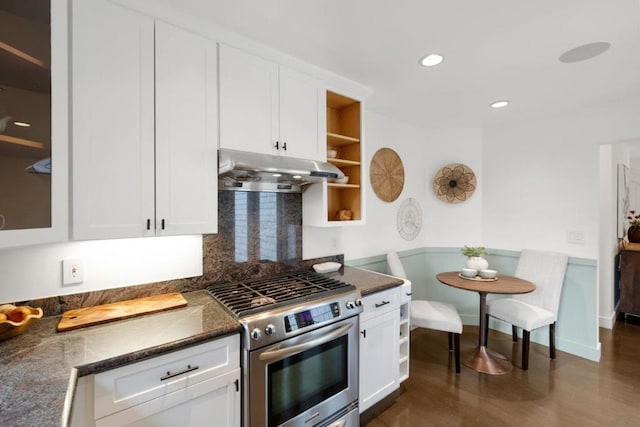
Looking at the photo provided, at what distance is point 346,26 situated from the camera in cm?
158

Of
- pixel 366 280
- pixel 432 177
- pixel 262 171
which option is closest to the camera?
pixel 262 171

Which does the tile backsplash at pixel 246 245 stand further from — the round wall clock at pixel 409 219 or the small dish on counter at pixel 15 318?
the round wall clock at pixel 409 219

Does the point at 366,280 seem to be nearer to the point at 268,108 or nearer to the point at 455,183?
the point at 268,108

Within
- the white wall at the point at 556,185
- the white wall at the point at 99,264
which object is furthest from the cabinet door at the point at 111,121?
the white wall at the point at 556,185

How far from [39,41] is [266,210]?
1.44 metres

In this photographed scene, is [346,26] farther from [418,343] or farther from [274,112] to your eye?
[418,343]

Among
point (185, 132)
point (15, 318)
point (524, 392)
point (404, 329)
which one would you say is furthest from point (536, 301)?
point (15, 318)

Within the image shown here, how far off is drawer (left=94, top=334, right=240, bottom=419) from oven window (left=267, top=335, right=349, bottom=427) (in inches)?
10.2

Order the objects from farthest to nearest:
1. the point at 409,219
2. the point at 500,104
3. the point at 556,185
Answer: the point at 409,219
the point at 556,185
the point at 500,104

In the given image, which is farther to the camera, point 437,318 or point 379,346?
point 437,318

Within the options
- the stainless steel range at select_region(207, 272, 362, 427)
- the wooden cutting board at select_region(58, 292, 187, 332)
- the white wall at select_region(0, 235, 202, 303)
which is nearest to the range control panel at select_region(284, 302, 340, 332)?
the stainless steel range at select_region(207, 272, 362, 427)

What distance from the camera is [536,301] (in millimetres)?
2924

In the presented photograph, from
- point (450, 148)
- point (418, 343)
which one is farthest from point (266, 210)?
point (450, 148)

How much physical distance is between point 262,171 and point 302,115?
62 centimetres
